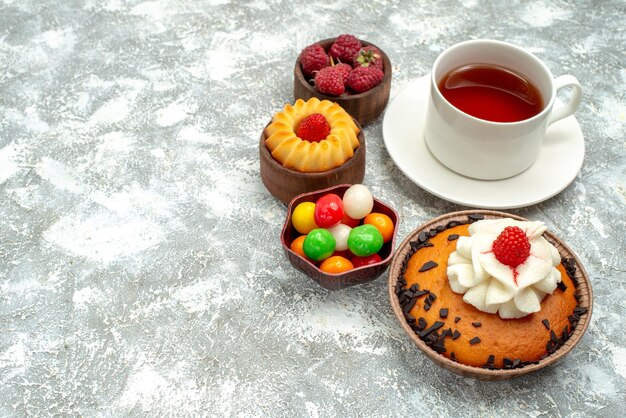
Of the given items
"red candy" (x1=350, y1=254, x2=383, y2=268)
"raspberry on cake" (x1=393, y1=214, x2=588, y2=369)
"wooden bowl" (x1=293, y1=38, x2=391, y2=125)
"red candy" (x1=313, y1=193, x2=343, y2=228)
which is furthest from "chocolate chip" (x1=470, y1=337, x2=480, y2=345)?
"wooden bowl" (x1=293, y1=38, x2=391, y2=125)

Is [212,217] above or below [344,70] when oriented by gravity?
below

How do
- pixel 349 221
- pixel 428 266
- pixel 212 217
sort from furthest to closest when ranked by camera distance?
pixel 212 217 < pixel 349 221 < pixel 428 266

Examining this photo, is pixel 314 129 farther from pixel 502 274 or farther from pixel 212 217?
pixel 502 274

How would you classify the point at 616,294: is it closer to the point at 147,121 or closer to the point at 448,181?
the point at 448,181

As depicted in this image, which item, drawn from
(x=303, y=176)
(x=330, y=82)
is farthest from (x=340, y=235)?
(x=330, y=82)

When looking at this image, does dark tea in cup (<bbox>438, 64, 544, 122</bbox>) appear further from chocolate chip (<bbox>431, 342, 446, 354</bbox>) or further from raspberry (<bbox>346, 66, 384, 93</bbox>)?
chocolate chip (<bbox>431, 342, 446, 354</bbox>)

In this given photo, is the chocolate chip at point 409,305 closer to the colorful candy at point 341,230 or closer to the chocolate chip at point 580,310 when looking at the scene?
the colorful candy at point 341,230

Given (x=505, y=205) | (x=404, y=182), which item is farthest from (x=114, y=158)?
(x=505, y=205)
